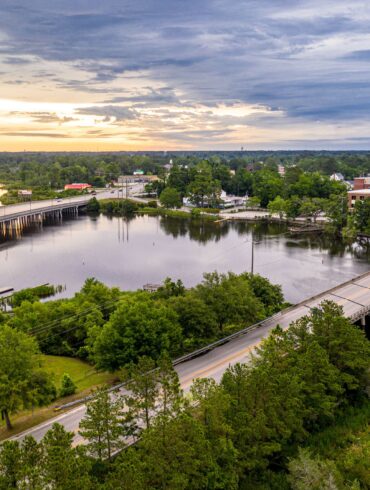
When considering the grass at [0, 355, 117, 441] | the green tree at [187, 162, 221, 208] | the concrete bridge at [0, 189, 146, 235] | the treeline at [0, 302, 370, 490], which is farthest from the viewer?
the green tree at [187, 162, 221, 208]

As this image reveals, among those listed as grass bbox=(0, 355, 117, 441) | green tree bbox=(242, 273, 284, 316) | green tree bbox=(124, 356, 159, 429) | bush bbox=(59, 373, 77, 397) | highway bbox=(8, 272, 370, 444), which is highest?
green tree bbox=(124, 356, 159, 429)

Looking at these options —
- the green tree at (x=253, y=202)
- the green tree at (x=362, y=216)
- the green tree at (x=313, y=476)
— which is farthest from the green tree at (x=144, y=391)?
the green tree at (x=253, y=202)

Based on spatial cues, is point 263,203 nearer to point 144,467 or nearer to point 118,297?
point 118,297

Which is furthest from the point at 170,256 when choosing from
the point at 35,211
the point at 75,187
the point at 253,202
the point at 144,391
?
the point at 75,187

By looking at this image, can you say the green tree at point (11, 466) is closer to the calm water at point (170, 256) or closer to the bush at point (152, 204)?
the calm water at point (170, 256)

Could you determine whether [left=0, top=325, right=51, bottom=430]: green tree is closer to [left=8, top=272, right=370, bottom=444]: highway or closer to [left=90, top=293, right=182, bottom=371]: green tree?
[left=8, top=272, right=370, bottom=444]: highway

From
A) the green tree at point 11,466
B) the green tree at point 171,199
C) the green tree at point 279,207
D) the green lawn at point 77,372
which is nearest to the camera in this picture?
the green tree at point 11,466

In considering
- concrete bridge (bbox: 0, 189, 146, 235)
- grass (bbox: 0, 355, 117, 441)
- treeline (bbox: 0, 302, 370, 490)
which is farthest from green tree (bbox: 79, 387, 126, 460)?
concrete bridge (bbox: 0, 189, 146, 235)
